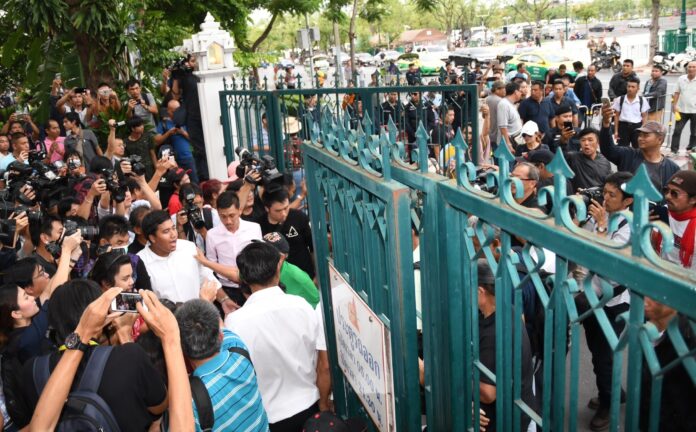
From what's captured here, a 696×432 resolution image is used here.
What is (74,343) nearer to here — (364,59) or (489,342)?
(489,342)

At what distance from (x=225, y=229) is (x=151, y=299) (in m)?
2.24

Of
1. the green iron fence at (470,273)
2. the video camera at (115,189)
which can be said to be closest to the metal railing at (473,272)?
the green iron fence at (470,273)

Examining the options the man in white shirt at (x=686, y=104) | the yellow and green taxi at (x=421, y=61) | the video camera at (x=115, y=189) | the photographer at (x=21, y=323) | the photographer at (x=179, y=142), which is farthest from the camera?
the yellow and green taxi at (x=421, y=61)

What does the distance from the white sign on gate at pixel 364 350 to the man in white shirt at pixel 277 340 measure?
0.28 metres

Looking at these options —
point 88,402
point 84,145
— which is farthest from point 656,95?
point 88,402

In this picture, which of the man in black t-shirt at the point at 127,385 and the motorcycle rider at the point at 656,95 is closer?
the man in black t-shirt at the point at 127,385

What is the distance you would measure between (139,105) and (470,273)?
313 inches

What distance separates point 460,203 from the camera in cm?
202

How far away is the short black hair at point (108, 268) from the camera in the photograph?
383 cm

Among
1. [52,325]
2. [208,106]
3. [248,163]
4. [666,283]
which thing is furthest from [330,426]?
[208,106]

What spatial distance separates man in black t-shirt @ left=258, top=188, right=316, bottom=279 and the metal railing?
Result: 202 cm

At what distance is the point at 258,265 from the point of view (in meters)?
3.34

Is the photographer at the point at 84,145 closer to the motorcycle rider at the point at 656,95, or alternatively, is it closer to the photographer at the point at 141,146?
the photographer at the point at 141,146

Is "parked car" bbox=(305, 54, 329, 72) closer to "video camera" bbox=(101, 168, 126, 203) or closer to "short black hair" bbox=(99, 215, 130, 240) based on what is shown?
"video camera" bbox=(101, 168, 126, 203)
